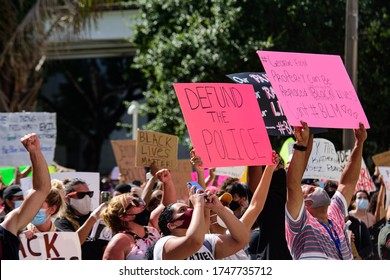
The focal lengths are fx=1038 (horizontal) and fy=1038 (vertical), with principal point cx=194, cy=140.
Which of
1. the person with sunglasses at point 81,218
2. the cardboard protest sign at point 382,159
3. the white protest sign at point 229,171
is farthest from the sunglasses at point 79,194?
the cardboard protest sign at point 382,159

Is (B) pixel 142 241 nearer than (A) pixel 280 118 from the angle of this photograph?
Yes

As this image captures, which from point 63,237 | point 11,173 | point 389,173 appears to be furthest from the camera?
point 11,173

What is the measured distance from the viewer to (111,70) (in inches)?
1510

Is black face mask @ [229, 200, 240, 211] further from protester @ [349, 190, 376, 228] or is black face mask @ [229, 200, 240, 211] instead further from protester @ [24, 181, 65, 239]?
protester @ [349, 190, 376, 228]

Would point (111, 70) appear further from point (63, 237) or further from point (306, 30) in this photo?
point (63, 237)

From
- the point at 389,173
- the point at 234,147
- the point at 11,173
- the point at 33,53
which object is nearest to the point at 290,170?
the point at 234,147

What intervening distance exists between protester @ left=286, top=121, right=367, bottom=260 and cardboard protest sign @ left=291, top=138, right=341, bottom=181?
151 inches

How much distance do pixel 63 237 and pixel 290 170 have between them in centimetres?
144

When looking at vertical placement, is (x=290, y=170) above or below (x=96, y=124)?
above

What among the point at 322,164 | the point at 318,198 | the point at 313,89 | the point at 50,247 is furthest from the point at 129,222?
the point at 322,164

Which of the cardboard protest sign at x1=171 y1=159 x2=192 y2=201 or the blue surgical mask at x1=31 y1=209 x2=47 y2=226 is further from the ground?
the blue surgical mask at x1=31 y1=209 x2=47 y2=226

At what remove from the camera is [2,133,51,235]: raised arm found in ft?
16.7

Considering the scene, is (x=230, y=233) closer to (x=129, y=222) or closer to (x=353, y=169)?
(x=129, y=222)

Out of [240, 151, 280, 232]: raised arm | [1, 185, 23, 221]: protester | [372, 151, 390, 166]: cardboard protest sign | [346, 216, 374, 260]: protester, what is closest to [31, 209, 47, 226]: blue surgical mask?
[240, 151, 280, 232]: raised arm
